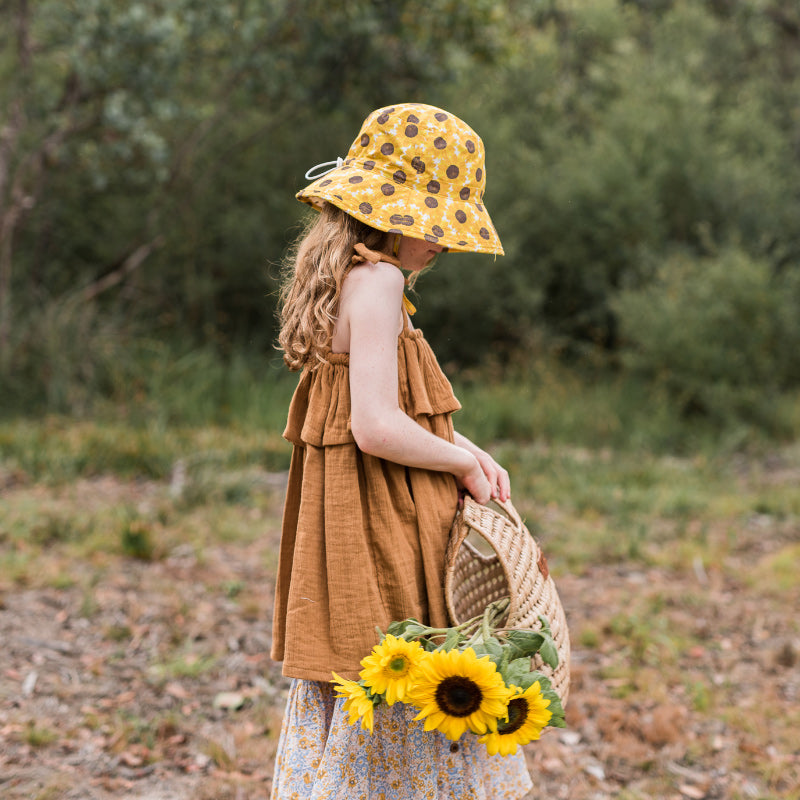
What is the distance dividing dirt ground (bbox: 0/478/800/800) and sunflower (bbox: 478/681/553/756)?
121cm

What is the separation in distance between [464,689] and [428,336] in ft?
26.9

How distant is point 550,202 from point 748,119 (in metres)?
2.80

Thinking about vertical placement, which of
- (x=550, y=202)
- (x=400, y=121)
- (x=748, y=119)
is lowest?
(x=400, y=121)

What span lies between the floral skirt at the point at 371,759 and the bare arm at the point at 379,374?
565 mm

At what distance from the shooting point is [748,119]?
10398mm

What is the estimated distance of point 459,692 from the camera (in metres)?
1.50

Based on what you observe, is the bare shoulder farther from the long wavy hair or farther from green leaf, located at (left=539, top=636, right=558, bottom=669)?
green leaf, located at (left=539, top=636, right=558, bottom=669)

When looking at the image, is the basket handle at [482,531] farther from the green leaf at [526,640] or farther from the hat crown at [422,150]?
the hat crown at [422,150]

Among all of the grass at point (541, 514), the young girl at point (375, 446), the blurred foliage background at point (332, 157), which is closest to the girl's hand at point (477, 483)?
the young girl at point (375, 446)

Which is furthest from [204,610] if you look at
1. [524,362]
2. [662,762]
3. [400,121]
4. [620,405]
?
[524,362]

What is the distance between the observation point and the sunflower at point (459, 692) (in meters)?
1.48

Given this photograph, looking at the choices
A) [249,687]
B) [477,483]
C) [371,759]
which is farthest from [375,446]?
[249,687]

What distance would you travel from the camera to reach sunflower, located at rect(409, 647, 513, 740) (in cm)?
148

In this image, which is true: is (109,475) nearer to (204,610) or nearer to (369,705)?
(204,610)
